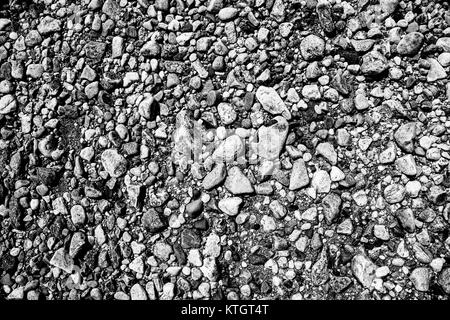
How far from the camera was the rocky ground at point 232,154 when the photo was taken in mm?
2438

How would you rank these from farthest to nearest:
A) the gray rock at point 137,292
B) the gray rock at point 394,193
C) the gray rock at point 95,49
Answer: the gray rock at point 95,49
the gray rock at point 137,292
the gray rock at point 394,193

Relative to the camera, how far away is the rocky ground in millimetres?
2438

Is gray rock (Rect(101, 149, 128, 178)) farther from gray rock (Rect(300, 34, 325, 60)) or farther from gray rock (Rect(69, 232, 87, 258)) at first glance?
gray rock (Rect(300, 34, 325, 60))

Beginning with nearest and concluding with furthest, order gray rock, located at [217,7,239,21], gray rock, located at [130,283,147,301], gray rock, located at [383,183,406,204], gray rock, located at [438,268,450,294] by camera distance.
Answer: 1. gray rock, located at [438,268,450,294]
2. gray rock, located at [383,183,406,204]
3. gray rock, located at [130,283,147,301]
4. gray rock, located at [217,7,239,21]

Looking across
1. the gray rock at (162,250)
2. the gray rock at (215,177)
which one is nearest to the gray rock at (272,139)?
the gray rock at (215,177)

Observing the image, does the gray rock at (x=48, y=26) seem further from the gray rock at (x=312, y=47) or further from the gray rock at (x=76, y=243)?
the gray rock at (x=312, y=47)

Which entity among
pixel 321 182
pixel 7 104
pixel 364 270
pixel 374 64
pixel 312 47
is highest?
pixel 7 104

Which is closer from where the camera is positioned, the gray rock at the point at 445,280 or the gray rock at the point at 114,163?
the gray rock at the point at 445,280

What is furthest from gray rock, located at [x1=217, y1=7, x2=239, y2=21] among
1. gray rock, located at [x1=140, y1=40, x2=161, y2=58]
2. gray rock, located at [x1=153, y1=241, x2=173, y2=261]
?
gray rock, located at [x1=153, y1=241, x2=173, y2=261]

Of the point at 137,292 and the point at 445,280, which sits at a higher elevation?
the point at 137,292

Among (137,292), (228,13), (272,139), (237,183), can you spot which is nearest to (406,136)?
(272,139)

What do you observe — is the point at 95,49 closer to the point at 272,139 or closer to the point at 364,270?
the point at 272,139

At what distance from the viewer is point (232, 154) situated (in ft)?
8.61

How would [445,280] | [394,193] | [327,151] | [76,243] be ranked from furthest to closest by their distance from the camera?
[76,243], [327,151], [394,193], [445,280]
